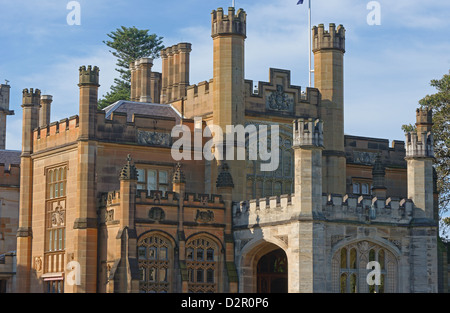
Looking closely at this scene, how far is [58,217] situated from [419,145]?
17776 mm

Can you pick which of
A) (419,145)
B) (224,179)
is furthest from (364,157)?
(224,179)

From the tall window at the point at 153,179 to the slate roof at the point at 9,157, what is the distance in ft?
47.2

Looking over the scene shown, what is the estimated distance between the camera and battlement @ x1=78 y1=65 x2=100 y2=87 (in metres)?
50.1

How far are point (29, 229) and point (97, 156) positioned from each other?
22.4ft

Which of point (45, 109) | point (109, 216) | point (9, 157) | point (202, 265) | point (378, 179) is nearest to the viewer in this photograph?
point (109, 216)

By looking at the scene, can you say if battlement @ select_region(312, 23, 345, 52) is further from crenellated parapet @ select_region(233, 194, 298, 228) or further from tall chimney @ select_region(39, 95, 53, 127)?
tall chimney @ select_region(39, 95, 53, 127)

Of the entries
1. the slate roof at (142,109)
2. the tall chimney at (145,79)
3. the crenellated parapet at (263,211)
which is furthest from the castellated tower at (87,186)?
the tall chimney at (145,79)

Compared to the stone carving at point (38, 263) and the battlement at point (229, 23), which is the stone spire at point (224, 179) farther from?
the stone carving at point (38, 263)

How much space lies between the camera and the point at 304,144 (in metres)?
45.2

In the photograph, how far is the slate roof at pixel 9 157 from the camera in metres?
63.6

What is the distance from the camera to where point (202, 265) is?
49.0m

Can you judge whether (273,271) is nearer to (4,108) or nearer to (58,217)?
(58,217)

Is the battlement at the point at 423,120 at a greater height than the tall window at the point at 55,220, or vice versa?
the battlement at the point at 423,120

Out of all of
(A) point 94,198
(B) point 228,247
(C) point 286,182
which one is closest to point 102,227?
(A) point 94,198
